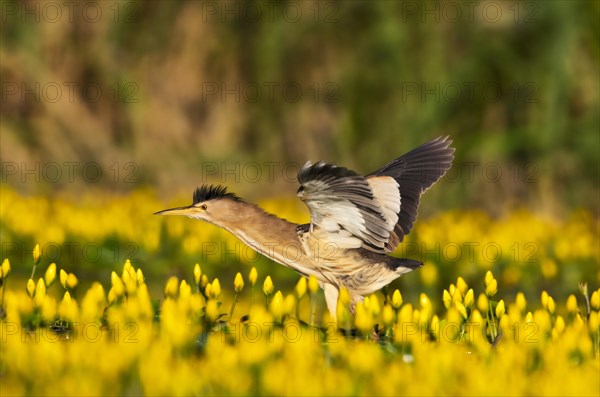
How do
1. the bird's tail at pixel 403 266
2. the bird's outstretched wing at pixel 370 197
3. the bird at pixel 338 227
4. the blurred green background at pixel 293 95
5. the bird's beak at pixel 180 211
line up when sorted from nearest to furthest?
the bird's outstretched wing at pixel 370 197
the bird at pixel 338 227
the bird's tail at pixel 403 266
the bird's beak at pixel 180 211
the blurred green background at pixel 293 95

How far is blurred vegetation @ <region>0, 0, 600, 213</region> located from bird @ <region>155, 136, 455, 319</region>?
5.38 meters

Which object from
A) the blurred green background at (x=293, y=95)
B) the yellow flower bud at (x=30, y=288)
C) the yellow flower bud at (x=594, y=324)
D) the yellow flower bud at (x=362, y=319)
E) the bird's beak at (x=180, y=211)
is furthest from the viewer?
the blurred green background at (x=293, y=95)

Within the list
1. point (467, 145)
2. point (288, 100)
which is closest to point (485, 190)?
point (467, 145)

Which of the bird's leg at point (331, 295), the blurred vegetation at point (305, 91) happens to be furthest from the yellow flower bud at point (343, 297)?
the blurred vegetation at point (305, 91)

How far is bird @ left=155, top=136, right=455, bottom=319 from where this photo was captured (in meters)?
4.30

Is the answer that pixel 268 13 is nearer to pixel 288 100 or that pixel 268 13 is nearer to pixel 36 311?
pixel 288 100

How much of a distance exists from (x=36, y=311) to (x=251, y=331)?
2.52ft

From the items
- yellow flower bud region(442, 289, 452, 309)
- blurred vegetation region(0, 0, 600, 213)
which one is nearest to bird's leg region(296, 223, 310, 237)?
yellow flower bud region(442, 289, 452, 309)

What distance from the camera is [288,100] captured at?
11617mm

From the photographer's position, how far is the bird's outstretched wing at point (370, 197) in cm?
416

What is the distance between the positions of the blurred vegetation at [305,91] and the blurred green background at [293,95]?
18mm

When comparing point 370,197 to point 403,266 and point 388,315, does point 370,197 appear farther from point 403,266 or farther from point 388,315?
point 388,315

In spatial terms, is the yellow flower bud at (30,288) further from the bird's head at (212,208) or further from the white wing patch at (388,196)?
the white wing patch at (388,196)

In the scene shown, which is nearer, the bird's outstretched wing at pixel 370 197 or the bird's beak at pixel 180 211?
the bird's outstretched wing at pixel 370 197
